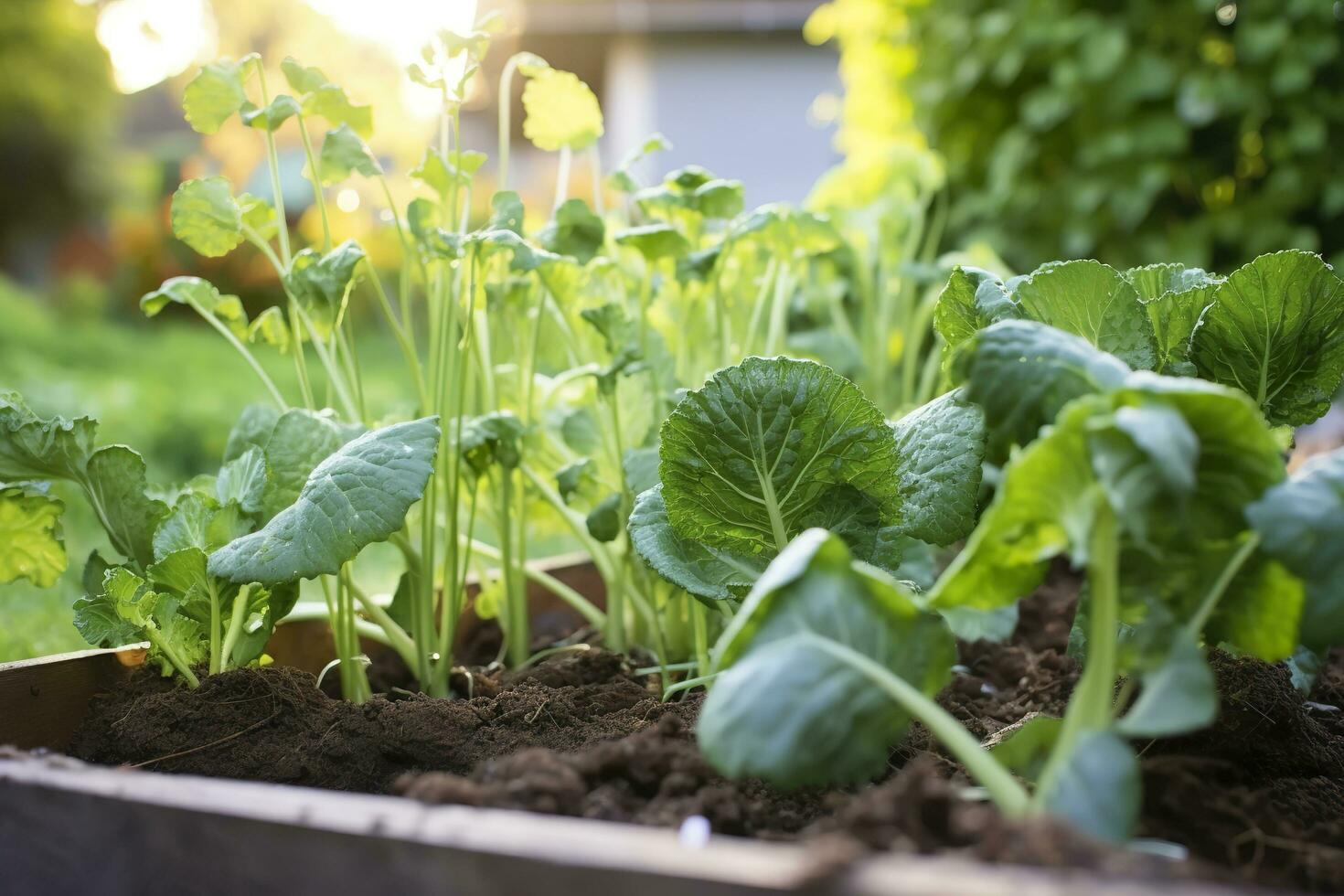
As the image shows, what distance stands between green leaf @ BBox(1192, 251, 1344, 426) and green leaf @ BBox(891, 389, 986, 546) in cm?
26

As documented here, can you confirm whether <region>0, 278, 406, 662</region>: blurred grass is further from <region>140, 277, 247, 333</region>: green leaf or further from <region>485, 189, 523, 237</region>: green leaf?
<region>485, 189, 523, 237</region>: green leaf

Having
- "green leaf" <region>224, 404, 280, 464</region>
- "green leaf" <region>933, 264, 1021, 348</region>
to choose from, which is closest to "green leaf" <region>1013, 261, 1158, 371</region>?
"green leaf" <region>933, 264, 1021, 348</region>

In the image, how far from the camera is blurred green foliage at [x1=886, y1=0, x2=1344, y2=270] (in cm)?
227

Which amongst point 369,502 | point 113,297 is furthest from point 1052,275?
point 113,297

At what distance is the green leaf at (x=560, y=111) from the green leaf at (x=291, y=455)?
525 mm

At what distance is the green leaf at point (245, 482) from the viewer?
1.16 m

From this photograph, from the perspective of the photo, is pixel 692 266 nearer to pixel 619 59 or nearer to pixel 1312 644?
pixel 1312 644

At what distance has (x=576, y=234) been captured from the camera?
133 cm

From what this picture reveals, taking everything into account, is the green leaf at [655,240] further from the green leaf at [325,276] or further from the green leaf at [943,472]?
the green leaf at [943,472]

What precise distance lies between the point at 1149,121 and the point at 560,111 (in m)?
1.62

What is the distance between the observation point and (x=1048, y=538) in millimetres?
756

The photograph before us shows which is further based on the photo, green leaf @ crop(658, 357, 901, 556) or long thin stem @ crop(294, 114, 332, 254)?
long thin stem @ crop(294, 114, 332, 254)

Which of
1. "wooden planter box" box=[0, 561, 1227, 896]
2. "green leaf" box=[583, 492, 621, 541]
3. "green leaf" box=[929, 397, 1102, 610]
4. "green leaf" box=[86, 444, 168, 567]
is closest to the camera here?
"wooden planter box" box=[0, 561, 1227, 896]

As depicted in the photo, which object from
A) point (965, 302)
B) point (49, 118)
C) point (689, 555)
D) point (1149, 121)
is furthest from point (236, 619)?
point (49, 118)
